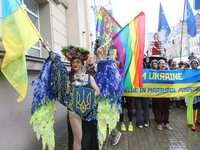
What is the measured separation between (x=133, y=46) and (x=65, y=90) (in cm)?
179

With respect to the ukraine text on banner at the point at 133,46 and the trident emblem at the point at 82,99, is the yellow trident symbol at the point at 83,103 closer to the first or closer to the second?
the trident emblem at the point at 82,99

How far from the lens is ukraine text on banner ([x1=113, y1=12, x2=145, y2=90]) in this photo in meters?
3.45

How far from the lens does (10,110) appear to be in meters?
2.56

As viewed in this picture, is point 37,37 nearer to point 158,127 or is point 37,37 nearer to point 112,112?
point 112,112

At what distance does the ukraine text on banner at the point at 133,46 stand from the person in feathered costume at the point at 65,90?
789mm

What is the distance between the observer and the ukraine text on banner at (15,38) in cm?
194

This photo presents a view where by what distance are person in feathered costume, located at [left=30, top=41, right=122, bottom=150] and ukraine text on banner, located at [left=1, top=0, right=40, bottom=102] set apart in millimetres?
Answer: 286

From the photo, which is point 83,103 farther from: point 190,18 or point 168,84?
point 190,18

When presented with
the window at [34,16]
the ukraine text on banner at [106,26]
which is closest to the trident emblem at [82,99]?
the ukraine text on banner at [106,26]

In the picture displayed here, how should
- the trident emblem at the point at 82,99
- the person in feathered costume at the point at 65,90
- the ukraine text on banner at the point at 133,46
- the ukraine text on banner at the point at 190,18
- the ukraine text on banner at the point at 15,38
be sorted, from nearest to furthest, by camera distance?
the ukraine text on banner at the point at 15,38 < the person in feathered costume at the point at 65,90 < the trident emblem at the point at 82,99 < the ukraine text on banner at the point at 133,46 < the ukraine text on banner at the point at 190,18

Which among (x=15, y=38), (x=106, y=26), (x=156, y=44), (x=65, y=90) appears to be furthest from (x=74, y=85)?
(x=156, y=44)

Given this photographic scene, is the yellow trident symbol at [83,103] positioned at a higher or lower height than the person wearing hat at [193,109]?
higher

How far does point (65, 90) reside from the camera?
8.34ft

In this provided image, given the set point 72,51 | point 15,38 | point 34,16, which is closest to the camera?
point 15,38
